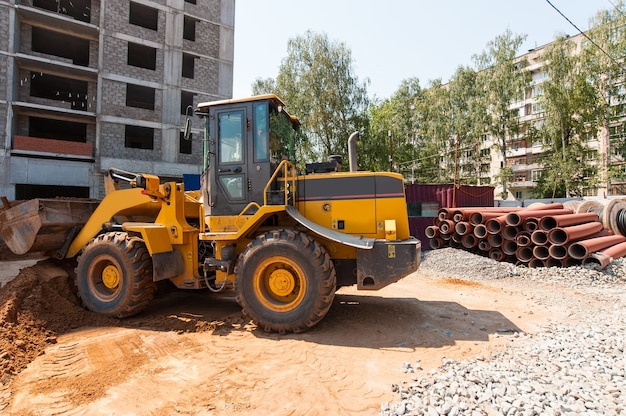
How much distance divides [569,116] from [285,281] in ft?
110

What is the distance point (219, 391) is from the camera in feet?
11.6

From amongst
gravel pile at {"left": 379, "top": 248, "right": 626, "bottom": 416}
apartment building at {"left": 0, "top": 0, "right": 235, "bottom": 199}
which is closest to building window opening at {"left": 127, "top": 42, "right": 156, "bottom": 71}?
apartment building at {"left": 0, "top": 0, "right": 235, "bottom": 199}

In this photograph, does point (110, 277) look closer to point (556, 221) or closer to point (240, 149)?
point (240, 149)

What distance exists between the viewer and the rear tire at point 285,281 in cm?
490

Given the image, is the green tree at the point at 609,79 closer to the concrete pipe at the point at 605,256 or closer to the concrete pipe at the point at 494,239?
the concrete pipe at the point at 605,256

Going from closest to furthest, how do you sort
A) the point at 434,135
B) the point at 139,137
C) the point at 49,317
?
the point at 49,317 → the point at 139,137 → the point at 434,135

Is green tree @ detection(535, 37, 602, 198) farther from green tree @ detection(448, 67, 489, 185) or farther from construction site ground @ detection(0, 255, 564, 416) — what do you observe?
construction site ground @ detection(0, 255, 564, 416)

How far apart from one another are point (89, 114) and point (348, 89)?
17222 mm

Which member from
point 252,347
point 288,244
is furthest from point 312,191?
point 252,347

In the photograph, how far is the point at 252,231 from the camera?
5539 millimetres

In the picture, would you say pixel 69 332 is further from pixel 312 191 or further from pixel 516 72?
pixel 516 72

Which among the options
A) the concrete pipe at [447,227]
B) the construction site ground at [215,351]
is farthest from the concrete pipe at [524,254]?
the construction site ground at [215,351]

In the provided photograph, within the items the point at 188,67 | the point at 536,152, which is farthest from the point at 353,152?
the point at 536,152

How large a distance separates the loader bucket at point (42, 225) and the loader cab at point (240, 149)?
2.68m
